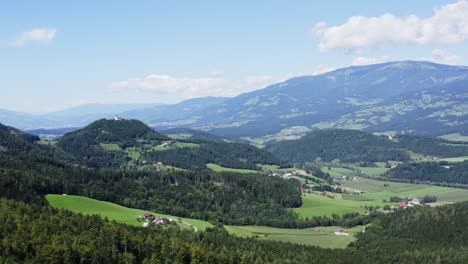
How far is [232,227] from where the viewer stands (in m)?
137

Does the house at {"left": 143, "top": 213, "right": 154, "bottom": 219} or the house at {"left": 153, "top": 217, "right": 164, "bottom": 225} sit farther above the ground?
the house at {"left": 143, "top": 213, "right": 154, "bottom": 219}

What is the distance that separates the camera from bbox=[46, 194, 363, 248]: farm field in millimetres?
123887

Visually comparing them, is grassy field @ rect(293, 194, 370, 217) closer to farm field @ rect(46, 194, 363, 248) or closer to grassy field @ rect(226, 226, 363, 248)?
grassy field @ rect(226, 226, 363, 248)

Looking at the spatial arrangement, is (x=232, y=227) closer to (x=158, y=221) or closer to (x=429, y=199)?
(x=158, y=221)

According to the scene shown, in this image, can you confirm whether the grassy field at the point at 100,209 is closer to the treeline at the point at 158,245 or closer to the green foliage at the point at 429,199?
the treeline at the point at 158,245

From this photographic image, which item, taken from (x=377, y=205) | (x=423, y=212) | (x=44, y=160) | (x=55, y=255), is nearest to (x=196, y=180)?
(x=44, y=160)

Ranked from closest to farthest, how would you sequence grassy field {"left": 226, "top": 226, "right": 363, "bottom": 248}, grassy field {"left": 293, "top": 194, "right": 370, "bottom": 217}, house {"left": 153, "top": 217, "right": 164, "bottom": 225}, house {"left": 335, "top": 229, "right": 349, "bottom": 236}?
house {"left": 153, "top": 217, "right": 164, "bottom": 225} < grassy field {"left": 226, "top": 226, "right": 363, "bottom": 248} < house {"left": 335, "top": 229, "right": 349, "bottom": 236} < grassy field {"left": 293, "top": 194, "right": 370, "bottom": 217}

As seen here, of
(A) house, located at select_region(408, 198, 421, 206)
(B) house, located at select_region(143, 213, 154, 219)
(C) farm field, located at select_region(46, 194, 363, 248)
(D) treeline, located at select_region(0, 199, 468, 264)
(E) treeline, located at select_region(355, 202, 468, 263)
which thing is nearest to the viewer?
(D) treeline, located at select_region(0, 199, 468, 264)

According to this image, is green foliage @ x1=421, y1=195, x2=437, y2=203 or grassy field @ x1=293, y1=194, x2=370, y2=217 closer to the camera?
grassy field @ x1=293, y1=194, x2=370, y2=217

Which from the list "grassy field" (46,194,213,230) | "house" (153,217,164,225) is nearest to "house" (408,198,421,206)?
"grassy field" (46,194,213,230)

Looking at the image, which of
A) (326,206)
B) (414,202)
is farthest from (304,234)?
(414,202)

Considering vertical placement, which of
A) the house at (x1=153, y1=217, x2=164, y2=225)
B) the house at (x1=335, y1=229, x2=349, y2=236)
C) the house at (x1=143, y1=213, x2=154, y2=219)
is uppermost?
the house at (x1=143, y1=213, x2=154, y2=219)

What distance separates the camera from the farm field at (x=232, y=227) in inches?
4877

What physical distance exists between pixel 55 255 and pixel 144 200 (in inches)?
2929
